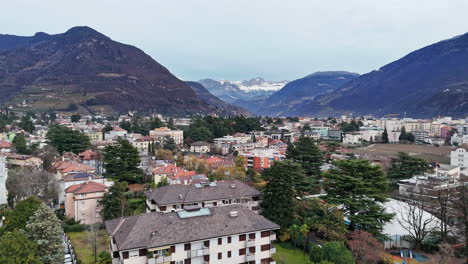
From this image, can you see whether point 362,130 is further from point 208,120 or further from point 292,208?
point 292,208

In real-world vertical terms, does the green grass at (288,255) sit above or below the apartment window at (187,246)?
below

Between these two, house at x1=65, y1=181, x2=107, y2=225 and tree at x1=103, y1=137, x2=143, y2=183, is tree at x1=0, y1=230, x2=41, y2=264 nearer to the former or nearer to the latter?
house at x1=65, y1=181, x2=107, y2=225

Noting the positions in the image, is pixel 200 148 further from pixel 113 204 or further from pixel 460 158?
pixel 460 158

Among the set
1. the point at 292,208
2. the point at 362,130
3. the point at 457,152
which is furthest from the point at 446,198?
the point at 362,130

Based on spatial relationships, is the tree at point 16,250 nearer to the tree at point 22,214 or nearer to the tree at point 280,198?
the tree at point 22,214

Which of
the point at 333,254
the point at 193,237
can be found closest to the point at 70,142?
the point at 193,237

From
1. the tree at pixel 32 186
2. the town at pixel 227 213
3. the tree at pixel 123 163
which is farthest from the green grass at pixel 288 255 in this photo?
the tree at pixel 32 186

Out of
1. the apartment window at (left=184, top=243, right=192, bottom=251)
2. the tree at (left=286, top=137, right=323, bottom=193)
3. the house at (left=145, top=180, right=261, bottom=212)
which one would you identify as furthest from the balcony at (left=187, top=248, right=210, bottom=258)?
the tree at (left=286, top=137, right=323, bottom=193)
